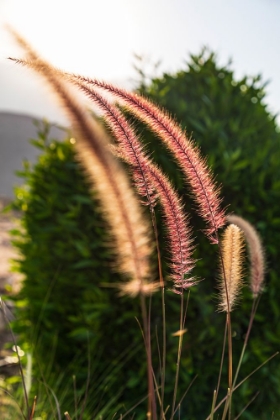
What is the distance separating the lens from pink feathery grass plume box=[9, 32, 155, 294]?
0.89m

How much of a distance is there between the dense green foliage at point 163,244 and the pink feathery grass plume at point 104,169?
1.50 metres

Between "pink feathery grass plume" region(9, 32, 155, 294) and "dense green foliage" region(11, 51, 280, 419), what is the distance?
1501 mm

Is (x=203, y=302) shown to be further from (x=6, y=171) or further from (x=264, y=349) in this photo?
(x=6, y=171)

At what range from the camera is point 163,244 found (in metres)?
2.48

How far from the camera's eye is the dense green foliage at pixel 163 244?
2518mm

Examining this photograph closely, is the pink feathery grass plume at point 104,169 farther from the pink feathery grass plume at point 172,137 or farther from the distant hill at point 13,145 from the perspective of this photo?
the distant hill at point 13,145

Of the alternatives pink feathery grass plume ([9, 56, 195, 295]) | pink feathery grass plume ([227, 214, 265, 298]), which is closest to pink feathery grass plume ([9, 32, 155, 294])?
pink feathery grass plume ([9, 56, 195, 295])

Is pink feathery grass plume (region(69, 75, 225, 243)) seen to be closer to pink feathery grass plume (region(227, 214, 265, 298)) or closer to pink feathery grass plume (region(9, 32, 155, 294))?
pink feathery grass plume (region(9, 32, 155, 294))

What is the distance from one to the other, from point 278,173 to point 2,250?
607 centimetres

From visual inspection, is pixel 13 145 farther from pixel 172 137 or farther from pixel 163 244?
pixel 172 137

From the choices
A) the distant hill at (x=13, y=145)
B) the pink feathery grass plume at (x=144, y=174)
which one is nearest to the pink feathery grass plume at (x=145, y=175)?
the pink feathery grass plume at (x=144, y=174)

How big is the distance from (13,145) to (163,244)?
16955 mm

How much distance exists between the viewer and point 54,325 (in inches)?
112

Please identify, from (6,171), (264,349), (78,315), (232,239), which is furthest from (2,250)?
(6,171)
